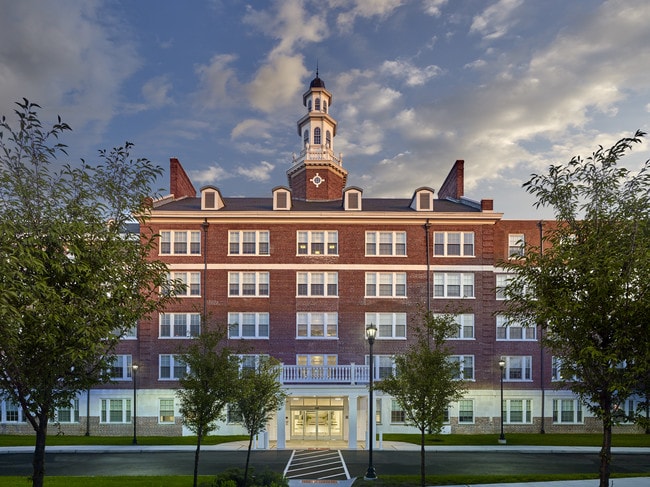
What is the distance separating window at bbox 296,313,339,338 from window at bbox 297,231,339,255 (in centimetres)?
471

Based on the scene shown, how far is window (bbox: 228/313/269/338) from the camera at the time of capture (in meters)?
35.3

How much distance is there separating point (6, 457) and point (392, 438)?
23.8 m

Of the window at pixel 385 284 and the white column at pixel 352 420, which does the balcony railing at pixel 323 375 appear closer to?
the white column at pixel 352 420

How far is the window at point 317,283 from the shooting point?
3562cm

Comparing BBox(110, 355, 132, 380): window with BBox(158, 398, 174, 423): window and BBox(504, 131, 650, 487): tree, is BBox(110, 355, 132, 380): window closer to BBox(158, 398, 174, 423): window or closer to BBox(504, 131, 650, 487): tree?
BBox(158, 398, 174, 423): window

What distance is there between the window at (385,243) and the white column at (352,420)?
10913 millimetres

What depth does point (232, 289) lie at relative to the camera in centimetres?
3556

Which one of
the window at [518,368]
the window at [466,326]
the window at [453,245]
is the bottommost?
the window at [518,368]

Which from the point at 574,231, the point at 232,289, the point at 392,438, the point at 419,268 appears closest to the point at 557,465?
the point at 392,438

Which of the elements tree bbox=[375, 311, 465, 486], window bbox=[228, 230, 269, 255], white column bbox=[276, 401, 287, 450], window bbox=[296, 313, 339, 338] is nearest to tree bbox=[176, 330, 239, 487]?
tree bbox=[375, 311, 465, 486]

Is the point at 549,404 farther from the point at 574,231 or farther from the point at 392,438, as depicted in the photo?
the point at 574,231

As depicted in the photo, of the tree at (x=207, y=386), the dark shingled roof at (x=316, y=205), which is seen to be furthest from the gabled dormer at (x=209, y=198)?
the tree at (x=207, y=386)

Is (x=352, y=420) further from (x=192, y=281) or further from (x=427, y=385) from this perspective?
(x=192, y=281)

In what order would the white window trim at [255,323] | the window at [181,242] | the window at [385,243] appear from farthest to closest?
the window at [385,243] < the window at [181,242] < the white window trim at [255,323]
